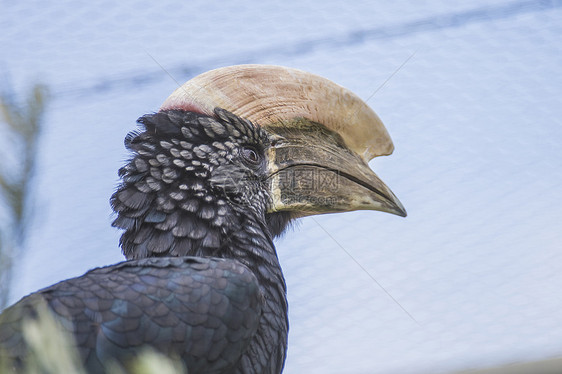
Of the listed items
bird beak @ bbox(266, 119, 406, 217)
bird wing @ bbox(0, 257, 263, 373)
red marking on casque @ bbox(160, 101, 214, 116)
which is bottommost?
bird wing @ bbox(0, 257, 263, 373)

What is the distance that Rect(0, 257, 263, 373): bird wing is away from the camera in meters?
1.00

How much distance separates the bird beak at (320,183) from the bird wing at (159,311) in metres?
0.42

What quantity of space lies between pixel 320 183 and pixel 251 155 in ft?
0.61

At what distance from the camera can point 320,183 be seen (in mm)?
1651

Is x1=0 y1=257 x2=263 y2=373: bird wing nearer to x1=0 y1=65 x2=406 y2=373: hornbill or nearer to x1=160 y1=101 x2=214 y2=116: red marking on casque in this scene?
x1=0 y1=65 x2=406 y2=373: hornbill

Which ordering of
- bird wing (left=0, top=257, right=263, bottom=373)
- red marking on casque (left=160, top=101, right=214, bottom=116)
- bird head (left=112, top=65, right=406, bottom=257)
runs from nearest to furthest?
bird wing (left=0, top=257, right=263, bottom=373), bird head (left=112, top=65, right=406, bottom=257), red marking on casque (left=160, top=101, right=214, bottom=116)

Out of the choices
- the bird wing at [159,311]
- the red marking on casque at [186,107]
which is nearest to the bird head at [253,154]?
the red marking on casque at [186,107]

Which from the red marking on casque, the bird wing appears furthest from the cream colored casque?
the bird wing

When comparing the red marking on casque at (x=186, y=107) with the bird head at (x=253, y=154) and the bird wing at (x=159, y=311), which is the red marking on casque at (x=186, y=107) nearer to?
the bird head at (x=253, y=154)

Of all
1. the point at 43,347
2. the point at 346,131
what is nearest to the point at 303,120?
the point at 346,131

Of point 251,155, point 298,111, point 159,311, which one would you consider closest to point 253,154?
point 251,155

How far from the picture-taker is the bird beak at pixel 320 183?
1642 millimetres

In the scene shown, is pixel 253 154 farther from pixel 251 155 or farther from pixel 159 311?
pixel 159 311

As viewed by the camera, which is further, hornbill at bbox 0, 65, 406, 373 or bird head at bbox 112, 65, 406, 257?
bird head at bbox 112, 65, 406, 257
